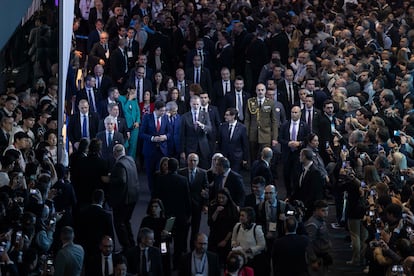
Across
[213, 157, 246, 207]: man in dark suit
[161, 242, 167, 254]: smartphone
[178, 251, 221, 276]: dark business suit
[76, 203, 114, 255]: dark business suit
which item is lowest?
[178, 251, 221, 276]: dark business suit

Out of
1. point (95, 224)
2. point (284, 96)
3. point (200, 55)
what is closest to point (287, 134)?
point (284, 96)

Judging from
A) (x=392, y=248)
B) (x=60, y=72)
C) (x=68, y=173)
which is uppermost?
(x=60, y=72)

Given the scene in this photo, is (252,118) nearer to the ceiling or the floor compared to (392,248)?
nearer to the ceiling

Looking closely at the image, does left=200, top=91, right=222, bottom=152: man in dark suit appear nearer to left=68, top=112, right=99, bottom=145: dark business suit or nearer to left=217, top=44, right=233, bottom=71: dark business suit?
left=68, top=112, right=99, bottom=145: dark business suit

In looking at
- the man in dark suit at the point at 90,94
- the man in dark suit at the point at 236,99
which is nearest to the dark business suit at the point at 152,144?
the man in dark suit at the point at 90,94

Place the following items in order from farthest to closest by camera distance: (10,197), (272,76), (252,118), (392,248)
Result: 1. (272,76)
2. (252,118)
3. (10,197)
4. (392,248)

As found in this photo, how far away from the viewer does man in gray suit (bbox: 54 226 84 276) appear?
50.2 ft

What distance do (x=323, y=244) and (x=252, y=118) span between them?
22.0 ft

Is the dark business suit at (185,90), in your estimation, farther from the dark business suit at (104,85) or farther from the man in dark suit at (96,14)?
the man in dark suit at (96,14)

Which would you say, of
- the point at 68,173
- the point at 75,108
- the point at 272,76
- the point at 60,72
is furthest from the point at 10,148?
the point at 272,76

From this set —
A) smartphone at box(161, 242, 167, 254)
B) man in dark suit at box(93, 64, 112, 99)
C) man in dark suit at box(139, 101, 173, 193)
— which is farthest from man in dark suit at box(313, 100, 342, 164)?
smartphone at box(161, 242, 167, 254)

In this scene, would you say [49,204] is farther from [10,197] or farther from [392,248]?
[392,248]

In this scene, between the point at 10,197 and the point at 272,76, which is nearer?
the point at 10,197

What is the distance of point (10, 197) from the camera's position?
52.9 feet
